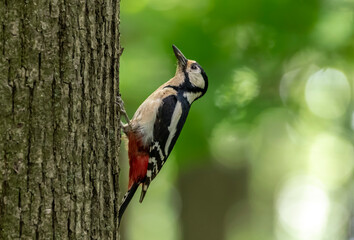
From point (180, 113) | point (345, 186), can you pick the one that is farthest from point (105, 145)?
point (345, 186)

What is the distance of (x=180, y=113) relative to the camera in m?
5.25

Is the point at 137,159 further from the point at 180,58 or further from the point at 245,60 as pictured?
the point at 245,60

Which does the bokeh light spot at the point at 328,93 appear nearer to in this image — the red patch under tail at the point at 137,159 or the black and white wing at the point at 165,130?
the black and white wing at the point at 165,130

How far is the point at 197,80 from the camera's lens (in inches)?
215

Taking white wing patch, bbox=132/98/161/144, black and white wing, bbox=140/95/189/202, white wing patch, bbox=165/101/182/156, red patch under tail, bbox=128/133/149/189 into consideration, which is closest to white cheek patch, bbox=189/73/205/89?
black and white wing, bbox=140/95/189/202

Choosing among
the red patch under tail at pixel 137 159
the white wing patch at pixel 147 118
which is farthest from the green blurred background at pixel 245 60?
the red patch under tail at pixel 137 159

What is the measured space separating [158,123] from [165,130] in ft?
0.28

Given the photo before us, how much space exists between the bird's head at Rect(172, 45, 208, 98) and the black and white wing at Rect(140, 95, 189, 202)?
0.81 ft

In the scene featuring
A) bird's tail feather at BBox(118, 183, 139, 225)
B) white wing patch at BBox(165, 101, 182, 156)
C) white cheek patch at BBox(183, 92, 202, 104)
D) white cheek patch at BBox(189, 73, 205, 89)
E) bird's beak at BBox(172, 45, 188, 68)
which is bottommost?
bird's tail feather at BBox(118, 183, 139, 225)

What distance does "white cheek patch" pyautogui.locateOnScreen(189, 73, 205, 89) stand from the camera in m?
5.44

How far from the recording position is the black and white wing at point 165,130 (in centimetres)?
494

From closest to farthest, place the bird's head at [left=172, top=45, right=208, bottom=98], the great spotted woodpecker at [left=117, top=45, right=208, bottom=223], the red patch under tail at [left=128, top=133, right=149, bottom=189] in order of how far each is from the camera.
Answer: the red patch under tail at [left=128, top=133, right=149, bottom=189] < the great spotted woodpecker at [left=117, top=45, right=208, bottom=223] < the bird's head at [left=172, top=45, right=208, bottom=98]

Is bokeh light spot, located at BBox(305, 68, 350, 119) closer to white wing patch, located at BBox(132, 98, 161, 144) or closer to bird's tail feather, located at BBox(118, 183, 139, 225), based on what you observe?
white wing patch, located at BBox(132, 98, 161, 144)

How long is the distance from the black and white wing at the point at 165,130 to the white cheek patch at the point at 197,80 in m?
0.25
